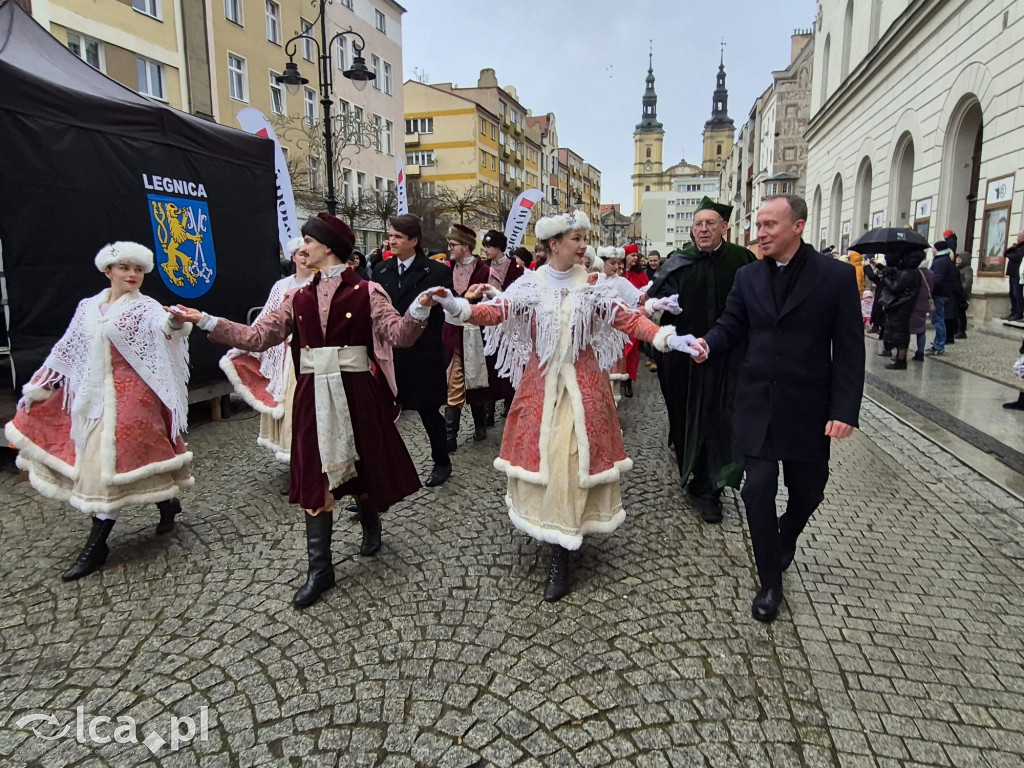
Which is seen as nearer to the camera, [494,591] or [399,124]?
[494,591]

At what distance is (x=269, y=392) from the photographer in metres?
5.25

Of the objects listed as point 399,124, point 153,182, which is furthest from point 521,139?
point 153,182

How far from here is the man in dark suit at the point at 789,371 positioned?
9.89ft

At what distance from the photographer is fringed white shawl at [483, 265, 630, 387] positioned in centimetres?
349

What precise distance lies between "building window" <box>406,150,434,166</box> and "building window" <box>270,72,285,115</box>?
2679 centimetres

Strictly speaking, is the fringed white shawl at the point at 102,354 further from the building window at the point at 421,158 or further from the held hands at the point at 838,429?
the building window at the point at 421,158

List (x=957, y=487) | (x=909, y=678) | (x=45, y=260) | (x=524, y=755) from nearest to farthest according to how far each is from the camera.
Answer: (x=524, y=755)
(x=909, y=678)
(x=957, y=487)
(x=45, y=260)

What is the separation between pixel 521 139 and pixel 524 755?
6528 centimetres

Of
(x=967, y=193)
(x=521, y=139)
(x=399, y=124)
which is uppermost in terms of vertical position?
(x=521, y=139)

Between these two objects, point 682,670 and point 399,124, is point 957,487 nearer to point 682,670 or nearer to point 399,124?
point 682,670

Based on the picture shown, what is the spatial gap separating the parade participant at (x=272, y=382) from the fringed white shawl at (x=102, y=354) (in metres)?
1.02

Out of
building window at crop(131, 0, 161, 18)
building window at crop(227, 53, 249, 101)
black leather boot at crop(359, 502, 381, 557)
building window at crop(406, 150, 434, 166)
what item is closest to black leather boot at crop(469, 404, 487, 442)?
black leather boot at crop(359, 502, 381, 557)

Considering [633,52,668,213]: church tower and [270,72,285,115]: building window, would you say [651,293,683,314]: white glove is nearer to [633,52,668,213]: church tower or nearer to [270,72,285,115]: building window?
[270,72,285,115]: building window

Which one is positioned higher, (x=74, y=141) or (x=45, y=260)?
(x=74, y=141)
